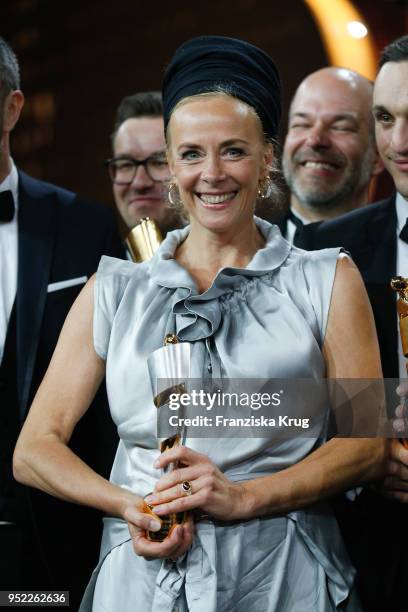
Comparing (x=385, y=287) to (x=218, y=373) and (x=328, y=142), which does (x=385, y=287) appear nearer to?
(x=218, y=373)

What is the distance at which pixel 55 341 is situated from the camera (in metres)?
2.08

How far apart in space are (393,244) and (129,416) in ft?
2.21

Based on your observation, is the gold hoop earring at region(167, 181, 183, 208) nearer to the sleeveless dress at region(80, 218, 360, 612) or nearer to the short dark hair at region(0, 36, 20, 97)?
the sleeveless dress at region(80, 218, 360, 612)

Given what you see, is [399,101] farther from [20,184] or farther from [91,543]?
[91,543]

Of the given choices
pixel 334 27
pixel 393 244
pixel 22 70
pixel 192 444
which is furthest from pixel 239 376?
pixel 22 70

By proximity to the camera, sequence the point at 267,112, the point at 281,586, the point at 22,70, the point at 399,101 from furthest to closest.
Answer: the point at 22,70
the point at 399,101
the point at 267,112
the point at 281,586

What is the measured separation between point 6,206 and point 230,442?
2.73ft

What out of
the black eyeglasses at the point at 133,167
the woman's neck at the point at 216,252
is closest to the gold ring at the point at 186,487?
the woman's neck at the point at 216,252

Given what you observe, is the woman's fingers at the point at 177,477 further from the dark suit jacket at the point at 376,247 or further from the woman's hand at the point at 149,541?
the dark suit jacket at the point at 376,247

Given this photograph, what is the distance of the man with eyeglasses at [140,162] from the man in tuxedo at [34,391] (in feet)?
1.63

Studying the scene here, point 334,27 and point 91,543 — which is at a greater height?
point 334,27

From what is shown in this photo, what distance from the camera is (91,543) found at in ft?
6.77

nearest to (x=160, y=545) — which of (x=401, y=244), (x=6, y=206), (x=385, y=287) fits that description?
(x=385, y=287)

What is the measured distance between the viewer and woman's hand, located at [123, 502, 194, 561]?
4.98 feet
